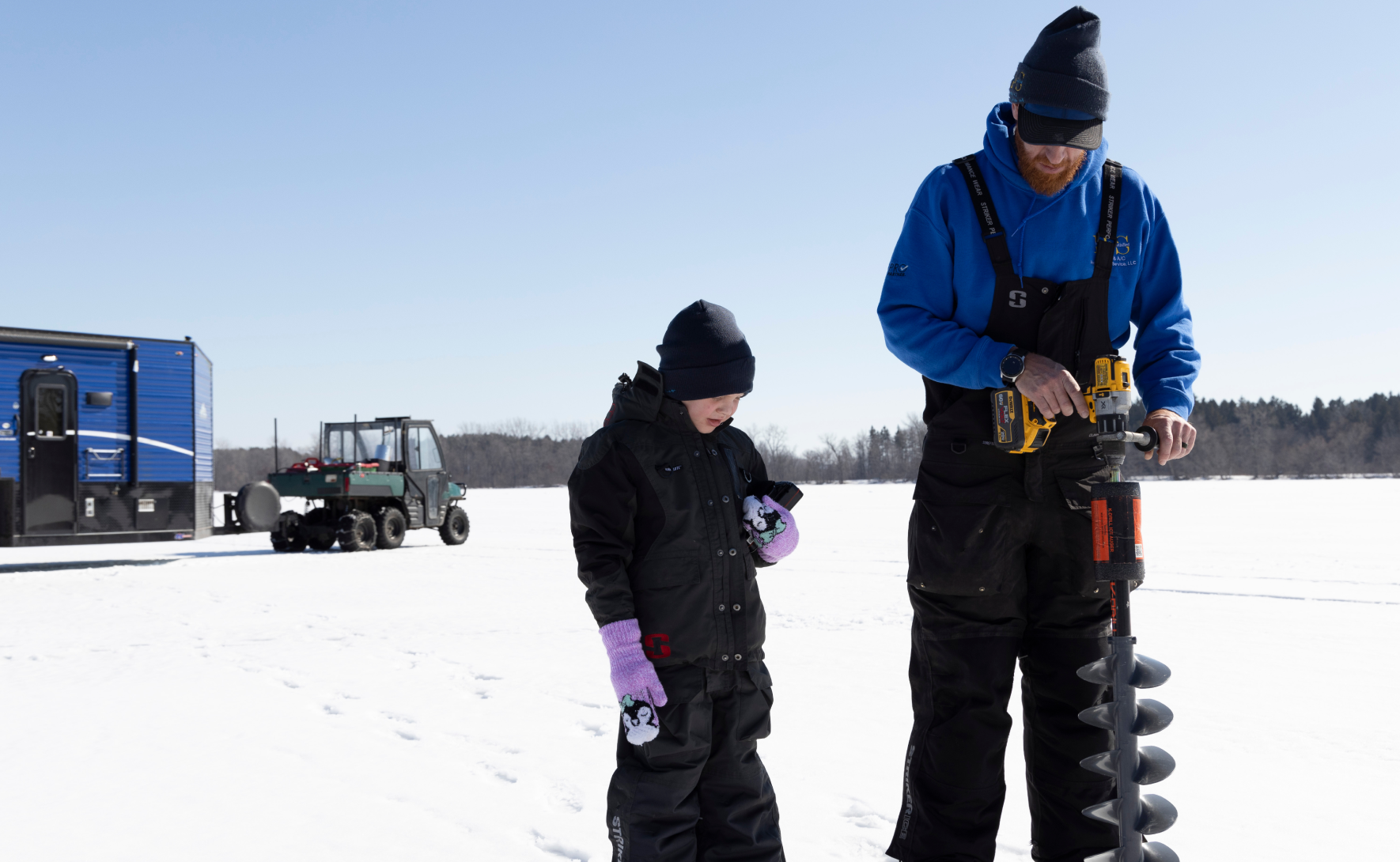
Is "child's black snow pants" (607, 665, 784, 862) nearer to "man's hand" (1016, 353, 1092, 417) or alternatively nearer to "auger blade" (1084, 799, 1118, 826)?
"auger blade" (1084, 799, 1118, 826)

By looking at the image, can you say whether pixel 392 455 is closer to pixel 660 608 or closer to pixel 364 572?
pixel 364 572

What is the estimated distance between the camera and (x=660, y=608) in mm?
2150

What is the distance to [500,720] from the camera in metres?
4.07

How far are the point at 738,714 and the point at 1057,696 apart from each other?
28.8 inches

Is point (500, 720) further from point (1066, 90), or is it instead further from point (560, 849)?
point (1066, 90)

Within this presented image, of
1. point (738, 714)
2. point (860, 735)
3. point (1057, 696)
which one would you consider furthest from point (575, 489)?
point (860, 735)

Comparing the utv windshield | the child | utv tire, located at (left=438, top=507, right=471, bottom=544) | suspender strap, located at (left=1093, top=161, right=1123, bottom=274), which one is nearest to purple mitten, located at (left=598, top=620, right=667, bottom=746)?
the child

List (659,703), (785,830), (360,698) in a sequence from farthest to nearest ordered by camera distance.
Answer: (360,698) < (785,830) < (659,703)

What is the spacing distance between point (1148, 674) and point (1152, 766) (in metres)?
0.17

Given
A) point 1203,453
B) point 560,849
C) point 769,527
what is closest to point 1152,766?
point 769,527

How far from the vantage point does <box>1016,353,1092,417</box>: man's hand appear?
1.88 m

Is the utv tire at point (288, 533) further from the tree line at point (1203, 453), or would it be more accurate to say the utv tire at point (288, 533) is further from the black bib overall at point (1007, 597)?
the tree line at point (1203, 453)

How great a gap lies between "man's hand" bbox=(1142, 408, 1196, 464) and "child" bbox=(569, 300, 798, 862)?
2.77ft

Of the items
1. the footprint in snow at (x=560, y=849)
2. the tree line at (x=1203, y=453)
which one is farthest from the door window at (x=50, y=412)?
the tree line at (x=1203, y=453)
